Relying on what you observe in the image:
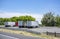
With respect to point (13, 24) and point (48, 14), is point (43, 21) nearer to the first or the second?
point (48, 14)

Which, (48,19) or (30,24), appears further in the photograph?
(48,19)

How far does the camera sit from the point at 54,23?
3492 inches

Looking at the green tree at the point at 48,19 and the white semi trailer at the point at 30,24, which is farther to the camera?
the green tree at the point at 48,19

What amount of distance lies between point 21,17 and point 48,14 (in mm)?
45606

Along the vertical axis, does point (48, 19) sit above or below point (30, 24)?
above

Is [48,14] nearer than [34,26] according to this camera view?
No

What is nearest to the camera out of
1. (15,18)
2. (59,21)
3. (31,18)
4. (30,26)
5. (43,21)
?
(30,26)

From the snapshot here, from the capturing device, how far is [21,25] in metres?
73.9

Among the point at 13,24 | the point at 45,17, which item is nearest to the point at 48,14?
the point at 45,17

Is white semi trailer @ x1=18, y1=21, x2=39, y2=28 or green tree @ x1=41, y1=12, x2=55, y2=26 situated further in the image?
green tree @ x1=41, y1=12, x2=55, y2=26

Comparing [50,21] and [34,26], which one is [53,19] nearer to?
[50,21]

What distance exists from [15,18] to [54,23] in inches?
2435

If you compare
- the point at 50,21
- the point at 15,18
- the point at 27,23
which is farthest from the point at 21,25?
the point at 15,18

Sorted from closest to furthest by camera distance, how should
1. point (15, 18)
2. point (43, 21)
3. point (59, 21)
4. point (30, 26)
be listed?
point (30, 26), point (59, 21), point (43, 21), point (15, 18)
